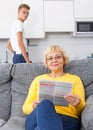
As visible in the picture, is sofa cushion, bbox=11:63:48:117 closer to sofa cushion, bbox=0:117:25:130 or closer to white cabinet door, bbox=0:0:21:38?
sofa cushion, bbox=0:117:25:130

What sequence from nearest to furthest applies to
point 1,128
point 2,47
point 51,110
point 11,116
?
point 51,110
point 1,128
point 11,116
point 2,47

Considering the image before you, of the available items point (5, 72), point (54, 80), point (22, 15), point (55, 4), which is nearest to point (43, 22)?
point (55, 4)

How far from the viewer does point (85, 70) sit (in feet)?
6.99

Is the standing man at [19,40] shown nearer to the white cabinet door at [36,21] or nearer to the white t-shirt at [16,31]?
the white t-shirt at [16,31]

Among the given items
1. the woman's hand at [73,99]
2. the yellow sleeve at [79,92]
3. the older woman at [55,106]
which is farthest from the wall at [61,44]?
the woman's hand at [73,99]

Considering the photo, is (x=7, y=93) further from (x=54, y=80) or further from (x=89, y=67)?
(x=89, y=67)

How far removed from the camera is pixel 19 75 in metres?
2.21

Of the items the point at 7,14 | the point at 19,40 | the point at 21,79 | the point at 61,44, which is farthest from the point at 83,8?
the point at 21,79

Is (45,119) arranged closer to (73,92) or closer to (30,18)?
(73,92)

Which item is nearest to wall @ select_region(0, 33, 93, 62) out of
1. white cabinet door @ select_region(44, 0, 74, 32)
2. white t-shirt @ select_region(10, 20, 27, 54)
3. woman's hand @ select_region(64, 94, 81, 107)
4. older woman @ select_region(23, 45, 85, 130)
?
white cabinet door @ select_region(44, 0, 74, 32)

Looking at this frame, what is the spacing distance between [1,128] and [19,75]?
61 centimetres

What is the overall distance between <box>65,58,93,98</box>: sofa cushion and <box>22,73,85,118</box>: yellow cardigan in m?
Result: 0.12

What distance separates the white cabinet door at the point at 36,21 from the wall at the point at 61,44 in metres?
0.30

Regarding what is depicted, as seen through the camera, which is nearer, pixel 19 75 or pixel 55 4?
pixel 19 75
